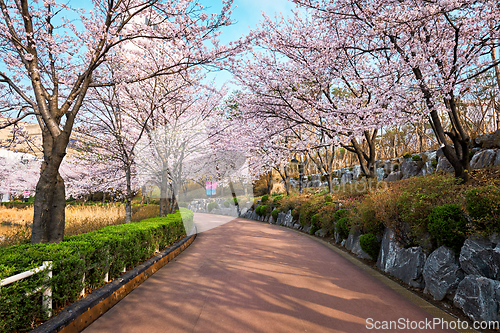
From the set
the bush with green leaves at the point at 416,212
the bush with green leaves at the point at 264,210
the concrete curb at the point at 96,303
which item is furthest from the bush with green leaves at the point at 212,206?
the bush with green leaves at the point at 416,212

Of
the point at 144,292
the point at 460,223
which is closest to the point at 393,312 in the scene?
the point at 460,223

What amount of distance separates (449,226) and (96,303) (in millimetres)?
5803

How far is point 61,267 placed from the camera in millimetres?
3543

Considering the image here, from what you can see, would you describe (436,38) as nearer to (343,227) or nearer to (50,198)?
(343,227)

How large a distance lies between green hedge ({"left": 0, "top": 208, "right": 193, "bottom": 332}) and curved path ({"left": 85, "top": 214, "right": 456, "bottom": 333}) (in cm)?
60

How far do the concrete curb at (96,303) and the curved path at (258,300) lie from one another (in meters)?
0.12

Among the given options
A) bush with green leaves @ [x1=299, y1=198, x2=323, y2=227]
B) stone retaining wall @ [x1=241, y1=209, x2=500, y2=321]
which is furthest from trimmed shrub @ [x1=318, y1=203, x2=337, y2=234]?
stone retaining wall @ [x1=241, y1=209, x2=500, y2=321]

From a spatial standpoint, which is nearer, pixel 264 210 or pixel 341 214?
pixel 341 214

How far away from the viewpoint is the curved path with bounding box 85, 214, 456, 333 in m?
3.68

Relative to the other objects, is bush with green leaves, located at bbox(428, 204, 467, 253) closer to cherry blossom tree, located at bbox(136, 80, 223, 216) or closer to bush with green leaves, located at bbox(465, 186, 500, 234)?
bush with green leaves, located at bbox(465, 186, 500, 234)

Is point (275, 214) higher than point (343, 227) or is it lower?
lower

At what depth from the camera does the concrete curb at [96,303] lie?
320 cm

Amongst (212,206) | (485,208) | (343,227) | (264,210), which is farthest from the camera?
(212,206)

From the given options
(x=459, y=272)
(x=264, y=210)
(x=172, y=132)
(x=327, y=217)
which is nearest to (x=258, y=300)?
(x=459, y=272)
